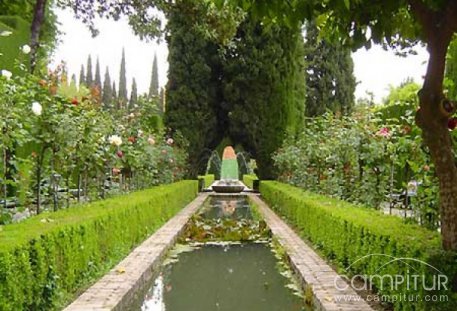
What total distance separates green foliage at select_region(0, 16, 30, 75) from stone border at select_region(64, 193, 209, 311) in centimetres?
371

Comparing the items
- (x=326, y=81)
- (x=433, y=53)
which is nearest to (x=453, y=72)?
(x=433, y=53)

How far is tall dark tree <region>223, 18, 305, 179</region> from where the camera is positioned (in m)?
18.4

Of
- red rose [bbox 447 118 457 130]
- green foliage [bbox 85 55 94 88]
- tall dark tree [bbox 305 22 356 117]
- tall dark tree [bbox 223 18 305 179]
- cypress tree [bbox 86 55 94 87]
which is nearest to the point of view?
red rose [bbox 447 118 457 130]

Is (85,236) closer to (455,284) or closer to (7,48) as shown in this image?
(455,284)

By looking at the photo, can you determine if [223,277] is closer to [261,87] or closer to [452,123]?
[452,123]

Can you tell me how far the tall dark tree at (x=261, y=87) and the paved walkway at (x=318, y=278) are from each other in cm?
1064

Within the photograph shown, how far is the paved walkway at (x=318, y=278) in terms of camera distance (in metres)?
3.96

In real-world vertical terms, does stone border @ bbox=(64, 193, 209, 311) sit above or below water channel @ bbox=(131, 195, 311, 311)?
above

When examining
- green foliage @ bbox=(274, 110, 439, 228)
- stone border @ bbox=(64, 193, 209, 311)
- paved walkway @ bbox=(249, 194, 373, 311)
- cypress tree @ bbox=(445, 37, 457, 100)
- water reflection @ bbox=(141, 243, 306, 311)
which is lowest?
water reflection @ bbox=(141, 243, 306, 311)

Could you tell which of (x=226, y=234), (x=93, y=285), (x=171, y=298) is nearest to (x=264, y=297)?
(x=171, y=298)

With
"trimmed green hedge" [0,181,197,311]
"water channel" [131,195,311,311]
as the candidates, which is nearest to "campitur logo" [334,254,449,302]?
"water channel" [131,195,311,311]

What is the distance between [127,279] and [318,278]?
5.78ft

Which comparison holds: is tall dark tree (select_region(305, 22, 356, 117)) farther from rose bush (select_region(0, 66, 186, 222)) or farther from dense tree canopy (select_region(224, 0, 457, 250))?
dense tree canopy (select_region(224, 0, 457, 250))

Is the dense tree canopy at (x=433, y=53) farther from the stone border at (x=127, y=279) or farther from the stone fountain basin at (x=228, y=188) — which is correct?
the stone fountain basin at (x=228, y=188)
